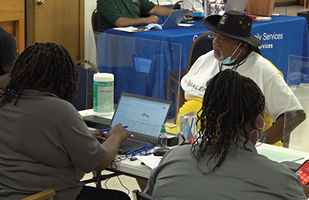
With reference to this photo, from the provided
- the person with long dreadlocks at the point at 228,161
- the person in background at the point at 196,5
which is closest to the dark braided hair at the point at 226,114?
the person with long dreadlocks at the point at 228,161

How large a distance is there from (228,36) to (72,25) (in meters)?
3.38

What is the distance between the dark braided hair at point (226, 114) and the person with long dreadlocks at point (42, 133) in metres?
0.55

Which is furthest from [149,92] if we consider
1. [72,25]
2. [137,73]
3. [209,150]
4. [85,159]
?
[72,25]

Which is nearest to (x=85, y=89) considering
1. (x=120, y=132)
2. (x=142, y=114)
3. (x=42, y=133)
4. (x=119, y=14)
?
(x=142, y=114)

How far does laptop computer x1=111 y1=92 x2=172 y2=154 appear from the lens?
2531mm

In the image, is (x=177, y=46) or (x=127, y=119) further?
(x=177, y=46)

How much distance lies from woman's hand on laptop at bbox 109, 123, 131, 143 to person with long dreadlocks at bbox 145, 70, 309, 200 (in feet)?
2.27

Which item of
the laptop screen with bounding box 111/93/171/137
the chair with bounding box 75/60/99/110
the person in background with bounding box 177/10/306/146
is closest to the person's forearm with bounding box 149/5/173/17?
the chair with bounding box 75/60/99/110

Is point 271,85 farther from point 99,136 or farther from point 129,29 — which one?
point 129,29

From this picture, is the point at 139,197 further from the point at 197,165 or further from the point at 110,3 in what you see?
the point at 110,3

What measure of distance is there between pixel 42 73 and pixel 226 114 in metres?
0.85

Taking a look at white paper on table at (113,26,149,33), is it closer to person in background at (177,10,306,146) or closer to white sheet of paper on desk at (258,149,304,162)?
person in background at (177,10,306,146)

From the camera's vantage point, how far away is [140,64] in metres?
3.60

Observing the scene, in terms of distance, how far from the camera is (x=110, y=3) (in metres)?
5.21
